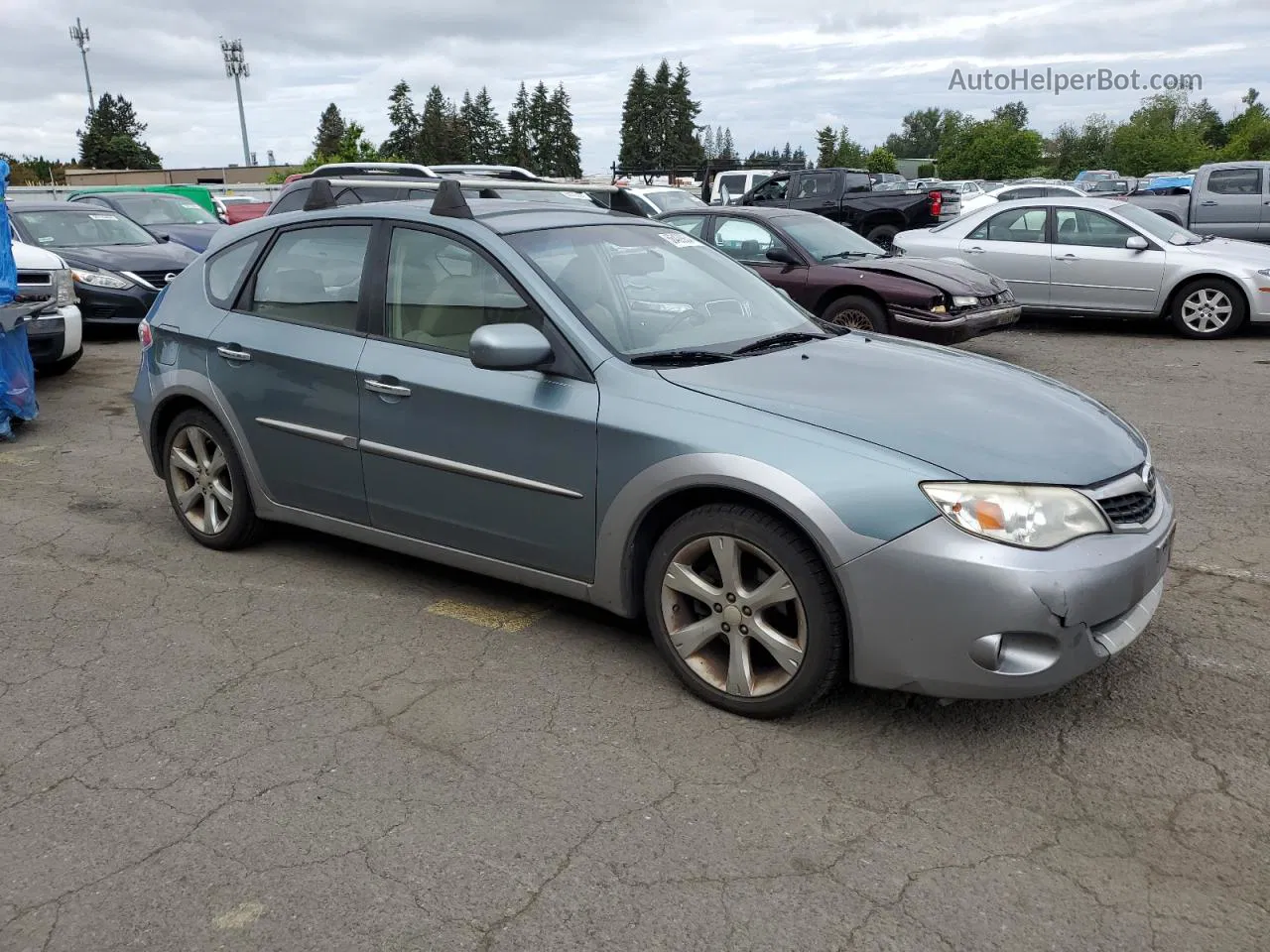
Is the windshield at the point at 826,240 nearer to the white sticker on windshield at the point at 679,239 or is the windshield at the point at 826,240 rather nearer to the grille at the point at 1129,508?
the white sticker on windshield at the point at 679,239

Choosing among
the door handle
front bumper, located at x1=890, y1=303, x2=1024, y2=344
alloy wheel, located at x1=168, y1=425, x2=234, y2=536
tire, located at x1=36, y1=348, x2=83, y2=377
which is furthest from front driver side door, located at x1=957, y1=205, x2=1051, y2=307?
the door handle

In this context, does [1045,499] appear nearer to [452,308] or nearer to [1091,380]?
[452,308]

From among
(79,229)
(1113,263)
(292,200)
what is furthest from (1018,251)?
(79,229)

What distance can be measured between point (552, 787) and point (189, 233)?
1435 centimetres

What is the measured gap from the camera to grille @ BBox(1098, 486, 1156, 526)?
11.1 feet

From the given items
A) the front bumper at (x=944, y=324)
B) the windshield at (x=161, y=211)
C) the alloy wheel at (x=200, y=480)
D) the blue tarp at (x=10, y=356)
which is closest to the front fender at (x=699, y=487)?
the alloy wheel at (x=200, y=480)

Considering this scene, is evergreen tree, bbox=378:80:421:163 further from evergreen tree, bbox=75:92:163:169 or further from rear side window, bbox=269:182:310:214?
rear side window, bbox=269:182:310:214

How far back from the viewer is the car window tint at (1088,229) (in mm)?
12102

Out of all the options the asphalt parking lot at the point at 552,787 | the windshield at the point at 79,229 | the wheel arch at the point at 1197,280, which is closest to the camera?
the asphalt parking lot at the point at 552,787

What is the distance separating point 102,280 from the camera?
12.3 metres

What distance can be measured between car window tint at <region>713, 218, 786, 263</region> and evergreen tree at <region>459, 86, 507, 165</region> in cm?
9196

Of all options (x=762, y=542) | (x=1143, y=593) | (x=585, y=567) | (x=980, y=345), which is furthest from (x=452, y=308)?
(x=980, y=345)

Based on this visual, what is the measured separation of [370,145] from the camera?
3794cm

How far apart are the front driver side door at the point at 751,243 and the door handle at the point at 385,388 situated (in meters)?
6.67
